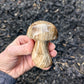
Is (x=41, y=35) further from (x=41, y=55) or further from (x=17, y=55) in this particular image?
(x=17, y=55)

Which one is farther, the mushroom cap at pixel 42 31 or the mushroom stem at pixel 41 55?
the mushroom stem at pixel 41 55

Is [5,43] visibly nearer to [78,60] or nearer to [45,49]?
[45,49]

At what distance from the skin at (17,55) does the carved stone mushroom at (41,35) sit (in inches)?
5.0

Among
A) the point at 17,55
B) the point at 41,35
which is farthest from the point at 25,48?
the point at 41,35

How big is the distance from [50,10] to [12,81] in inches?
51.5

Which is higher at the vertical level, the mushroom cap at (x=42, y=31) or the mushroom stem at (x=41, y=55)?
the mushroom cap at (x=42, y=31)

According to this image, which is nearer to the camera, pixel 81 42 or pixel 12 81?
pixel 12 81

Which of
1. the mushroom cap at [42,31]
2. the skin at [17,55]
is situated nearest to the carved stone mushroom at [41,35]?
the mushroom cap at [42,31]

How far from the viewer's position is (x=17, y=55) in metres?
1.60

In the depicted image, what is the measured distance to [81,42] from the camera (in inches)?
81.7

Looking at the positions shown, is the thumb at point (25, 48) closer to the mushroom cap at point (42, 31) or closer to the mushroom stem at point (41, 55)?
the mushroom stem at point (41, 55)

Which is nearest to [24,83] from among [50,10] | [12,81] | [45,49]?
[12,81]

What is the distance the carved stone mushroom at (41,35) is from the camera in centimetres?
125

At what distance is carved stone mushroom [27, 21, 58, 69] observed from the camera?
4.11 ft
